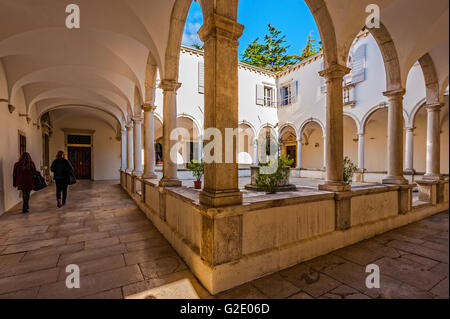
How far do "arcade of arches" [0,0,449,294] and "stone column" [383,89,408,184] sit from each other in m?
0.02

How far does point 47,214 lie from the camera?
6.03 meters

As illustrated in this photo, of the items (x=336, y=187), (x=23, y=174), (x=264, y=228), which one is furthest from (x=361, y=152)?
(x=23, y=174)

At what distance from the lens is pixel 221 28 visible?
8.85 ft

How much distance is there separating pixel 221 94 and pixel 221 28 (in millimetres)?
772

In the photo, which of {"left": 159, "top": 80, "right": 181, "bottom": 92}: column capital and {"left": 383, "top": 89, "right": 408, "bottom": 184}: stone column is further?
{"left": 383, "top": 89, "right": 408, "bottom": 184}: stone column

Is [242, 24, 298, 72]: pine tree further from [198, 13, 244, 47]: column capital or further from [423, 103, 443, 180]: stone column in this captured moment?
[198, 13, 244, 47]: column capital

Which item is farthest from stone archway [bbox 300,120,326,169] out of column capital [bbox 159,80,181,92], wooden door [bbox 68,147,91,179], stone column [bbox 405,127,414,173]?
wooden door [bbox 68,147,91,179]

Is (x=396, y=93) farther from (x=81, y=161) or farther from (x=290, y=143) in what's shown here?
(x=81, y=161)

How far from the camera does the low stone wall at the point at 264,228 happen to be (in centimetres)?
266

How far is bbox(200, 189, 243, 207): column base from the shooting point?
2646mm
